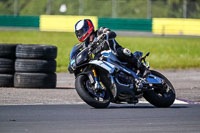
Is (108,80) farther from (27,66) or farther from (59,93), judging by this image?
(27,66)

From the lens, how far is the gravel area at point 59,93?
897 centimetres

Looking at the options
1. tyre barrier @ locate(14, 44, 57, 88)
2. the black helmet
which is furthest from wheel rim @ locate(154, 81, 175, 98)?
tyre barrier @ locate(14, 44, 57, 88)

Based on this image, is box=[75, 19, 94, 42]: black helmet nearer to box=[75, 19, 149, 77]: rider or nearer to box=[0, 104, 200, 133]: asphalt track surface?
box=[75, 19, 149, 77]: rider

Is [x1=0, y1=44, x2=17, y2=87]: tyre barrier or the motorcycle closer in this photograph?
the motorcycle

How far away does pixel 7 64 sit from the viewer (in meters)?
10.8

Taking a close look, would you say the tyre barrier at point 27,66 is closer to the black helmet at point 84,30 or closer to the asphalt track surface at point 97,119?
the asphalt track surface at point 97,119

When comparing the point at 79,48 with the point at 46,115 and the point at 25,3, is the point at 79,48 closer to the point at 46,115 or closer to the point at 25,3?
the point at 46,115

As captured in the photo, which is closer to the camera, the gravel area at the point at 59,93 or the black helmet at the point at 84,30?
the black helmet at the point at 84,30

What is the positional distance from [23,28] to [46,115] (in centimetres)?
3185

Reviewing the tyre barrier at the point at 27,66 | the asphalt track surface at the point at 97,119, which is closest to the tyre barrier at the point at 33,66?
the tyre barrier at the point at 27,66

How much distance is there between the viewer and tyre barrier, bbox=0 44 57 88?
10656 millimetres

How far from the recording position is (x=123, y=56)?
25.6 feet

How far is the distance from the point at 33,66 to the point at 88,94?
3491mm

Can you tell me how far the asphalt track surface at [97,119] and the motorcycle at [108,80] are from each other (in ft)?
0.58
